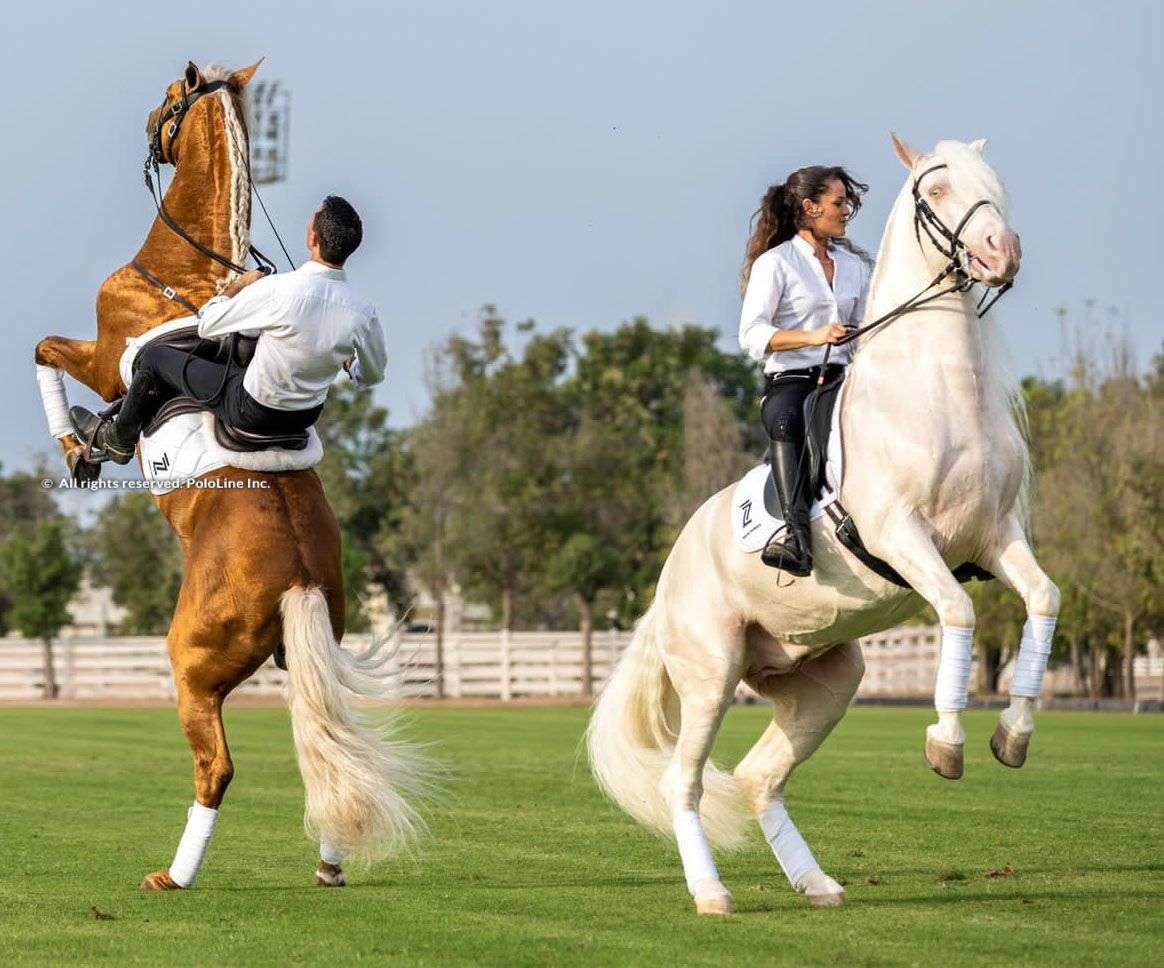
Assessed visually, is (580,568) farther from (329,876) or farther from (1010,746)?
(1010,746)

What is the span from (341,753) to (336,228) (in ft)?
8.34

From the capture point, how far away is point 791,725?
28.5 feet

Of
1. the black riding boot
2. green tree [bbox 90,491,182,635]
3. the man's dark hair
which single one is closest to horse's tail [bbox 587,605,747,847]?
the man's dark hair

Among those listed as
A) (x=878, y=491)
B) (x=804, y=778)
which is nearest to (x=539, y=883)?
(x=878, y=491)

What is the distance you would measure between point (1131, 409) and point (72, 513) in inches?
1534

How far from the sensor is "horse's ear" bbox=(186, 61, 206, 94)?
1051cm

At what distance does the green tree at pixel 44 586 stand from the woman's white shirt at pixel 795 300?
3485 cm

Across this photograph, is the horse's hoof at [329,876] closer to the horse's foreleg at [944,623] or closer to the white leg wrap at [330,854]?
the white leg wrap at [330,854]

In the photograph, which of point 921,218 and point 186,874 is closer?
point 921,218

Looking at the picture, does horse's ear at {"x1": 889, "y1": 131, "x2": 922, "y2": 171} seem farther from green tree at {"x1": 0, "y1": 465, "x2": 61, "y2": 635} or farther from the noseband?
green tree at {"x1": 0, "y1": 465, "x2": 61, "y2": 635}

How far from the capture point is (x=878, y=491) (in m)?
7.38

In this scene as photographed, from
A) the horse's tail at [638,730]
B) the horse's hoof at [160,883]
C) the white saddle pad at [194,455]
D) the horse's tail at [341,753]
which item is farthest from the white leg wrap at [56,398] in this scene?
the horse's tail at [638,730]

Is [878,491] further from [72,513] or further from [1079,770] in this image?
[72,513]

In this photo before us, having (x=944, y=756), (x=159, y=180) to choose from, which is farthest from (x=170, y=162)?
(x=944, y=756)
